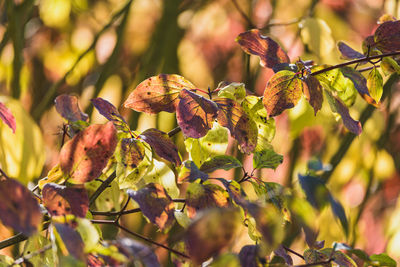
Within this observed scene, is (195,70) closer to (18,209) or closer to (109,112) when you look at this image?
(109,112)

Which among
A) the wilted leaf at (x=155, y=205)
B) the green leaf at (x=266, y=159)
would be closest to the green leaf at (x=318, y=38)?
the green leaf at (x=266, y=159)

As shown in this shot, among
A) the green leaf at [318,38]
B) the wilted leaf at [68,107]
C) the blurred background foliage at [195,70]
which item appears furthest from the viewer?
the blurred background foliage at [195,70]

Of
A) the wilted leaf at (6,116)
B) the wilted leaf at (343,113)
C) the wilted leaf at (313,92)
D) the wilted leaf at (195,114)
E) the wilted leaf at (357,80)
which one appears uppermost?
the wilted leaf at (6,116)

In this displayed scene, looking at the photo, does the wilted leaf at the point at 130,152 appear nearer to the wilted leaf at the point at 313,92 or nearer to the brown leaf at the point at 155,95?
the brown leaf at the point at 155,95

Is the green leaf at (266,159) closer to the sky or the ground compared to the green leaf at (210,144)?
closer to the ground

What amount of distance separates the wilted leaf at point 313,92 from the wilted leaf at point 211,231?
19 centimetres

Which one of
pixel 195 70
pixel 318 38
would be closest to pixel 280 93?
pixel 318 38

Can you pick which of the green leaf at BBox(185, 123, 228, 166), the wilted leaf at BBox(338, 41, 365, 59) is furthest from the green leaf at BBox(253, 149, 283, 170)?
the wilted leaf at BBox(338, 41, 365, 59)

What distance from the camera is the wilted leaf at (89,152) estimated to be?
0.38m

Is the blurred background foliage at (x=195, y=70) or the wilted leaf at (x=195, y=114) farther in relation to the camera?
the blurred background foliage at (x=195, y=70)

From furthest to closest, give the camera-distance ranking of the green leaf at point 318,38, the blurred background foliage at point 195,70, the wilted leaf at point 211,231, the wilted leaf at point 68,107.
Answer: the blurred background foliage at point 195,70 < the green leaf at point 318,38 < the wilted leaf at point 68,107 < the wilted leaf at point 211,231

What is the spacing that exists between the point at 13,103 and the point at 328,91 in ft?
1.64

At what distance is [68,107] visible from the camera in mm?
504

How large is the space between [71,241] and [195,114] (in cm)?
15
